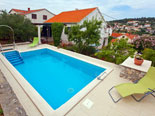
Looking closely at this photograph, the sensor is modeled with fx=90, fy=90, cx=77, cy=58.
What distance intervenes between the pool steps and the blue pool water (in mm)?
447

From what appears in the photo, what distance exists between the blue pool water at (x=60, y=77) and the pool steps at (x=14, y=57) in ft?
1.47

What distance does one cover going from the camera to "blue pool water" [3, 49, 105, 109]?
14.4ft

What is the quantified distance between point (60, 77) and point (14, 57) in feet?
17.0

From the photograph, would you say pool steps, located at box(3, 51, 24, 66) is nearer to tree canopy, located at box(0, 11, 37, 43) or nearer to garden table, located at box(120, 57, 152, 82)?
tree canopy, located at box(0, 11, 37, 43)

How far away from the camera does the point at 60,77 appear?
5852mm

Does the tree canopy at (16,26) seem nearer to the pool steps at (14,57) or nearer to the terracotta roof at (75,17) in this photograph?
the pool steps at (14,57)

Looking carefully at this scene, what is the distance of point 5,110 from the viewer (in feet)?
8.61

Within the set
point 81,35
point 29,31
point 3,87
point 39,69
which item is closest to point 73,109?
point 3,87

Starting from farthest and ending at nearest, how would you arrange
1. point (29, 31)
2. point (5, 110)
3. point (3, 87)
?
point (29, 31) → point (3, 87) → point (5, 110)

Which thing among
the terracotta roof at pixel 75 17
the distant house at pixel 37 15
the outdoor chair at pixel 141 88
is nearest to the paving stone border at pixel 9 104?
the outdoor chair at pixel 141 88

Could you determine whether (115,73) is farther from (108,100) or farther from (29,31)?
(29,31)

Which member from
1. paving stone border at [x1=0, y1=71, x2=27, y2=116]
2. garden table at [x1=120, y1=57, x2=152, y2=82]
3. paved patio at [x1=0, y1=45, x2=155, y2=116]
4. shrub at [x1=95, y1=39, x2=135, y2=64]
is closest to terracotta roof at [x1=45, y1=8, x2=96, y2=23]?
shrub at [x1=95, y1=39, x2=135, y2=64]

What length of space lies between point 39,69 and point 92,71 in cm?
397

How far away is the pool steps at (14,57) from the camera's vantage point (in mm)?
7483
